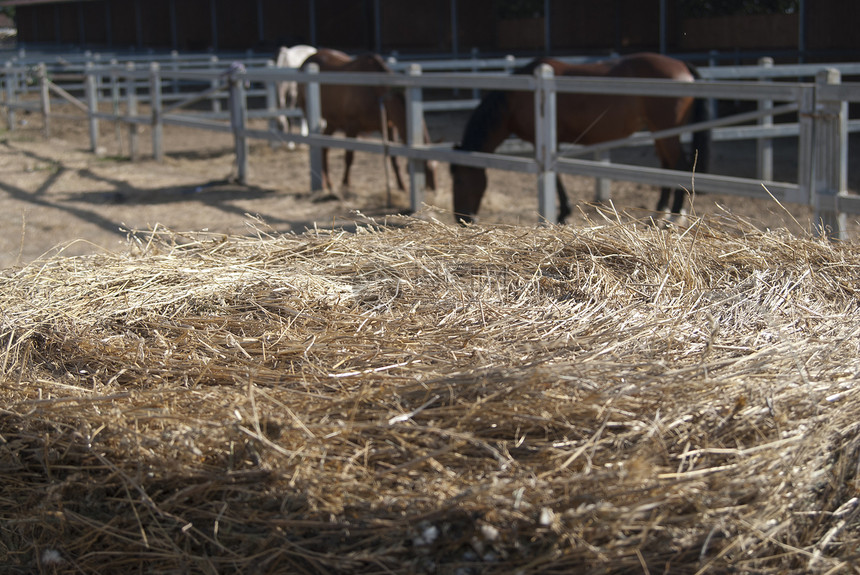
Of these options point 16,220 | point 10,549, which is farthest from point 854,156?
point 10,549

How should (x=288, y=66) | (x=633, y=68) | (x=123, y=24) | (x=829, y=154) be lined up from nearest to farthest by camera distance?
(x=829, y=154), (x=633, y=68), (x=288, y=66), (x=123, y=24)

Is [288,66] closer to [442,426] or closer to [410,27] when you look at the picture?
[410,27]

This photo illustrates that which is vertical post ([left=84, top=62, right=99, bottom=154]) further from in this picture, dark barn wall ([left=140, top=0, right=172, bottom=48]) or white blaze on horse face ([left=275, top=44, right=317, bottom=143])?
dark barn wall ([left=140, top=0, right=172, bottom=48])

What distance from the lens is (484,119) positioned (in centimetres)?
722

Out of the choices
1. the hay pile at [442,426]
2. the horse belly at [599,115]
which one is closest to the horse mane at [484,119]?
the horse belly at [599,115]

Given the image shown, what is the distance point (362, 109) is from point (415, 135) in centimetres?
144

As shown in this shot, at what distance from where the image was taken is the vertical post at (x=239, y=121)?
9.49m

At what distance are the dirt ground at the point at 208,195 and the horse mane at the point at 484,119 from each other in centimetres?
61

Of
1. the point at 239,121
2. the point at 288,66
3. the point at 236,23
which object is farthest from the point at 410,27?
the point at 239,121

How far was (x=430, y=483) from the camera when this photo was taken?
1535 millimetres

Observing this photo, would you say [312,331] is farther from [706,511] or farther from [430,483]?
[706,511]

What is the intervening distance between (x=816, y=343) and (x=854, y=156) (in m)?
9.42

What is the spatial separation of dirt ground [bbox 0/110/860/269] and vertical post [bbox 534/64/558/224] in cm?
25

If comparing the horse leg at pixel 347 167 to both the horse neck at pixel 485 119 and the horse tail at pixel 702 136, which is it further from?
the horse tail at pixel 702 136
